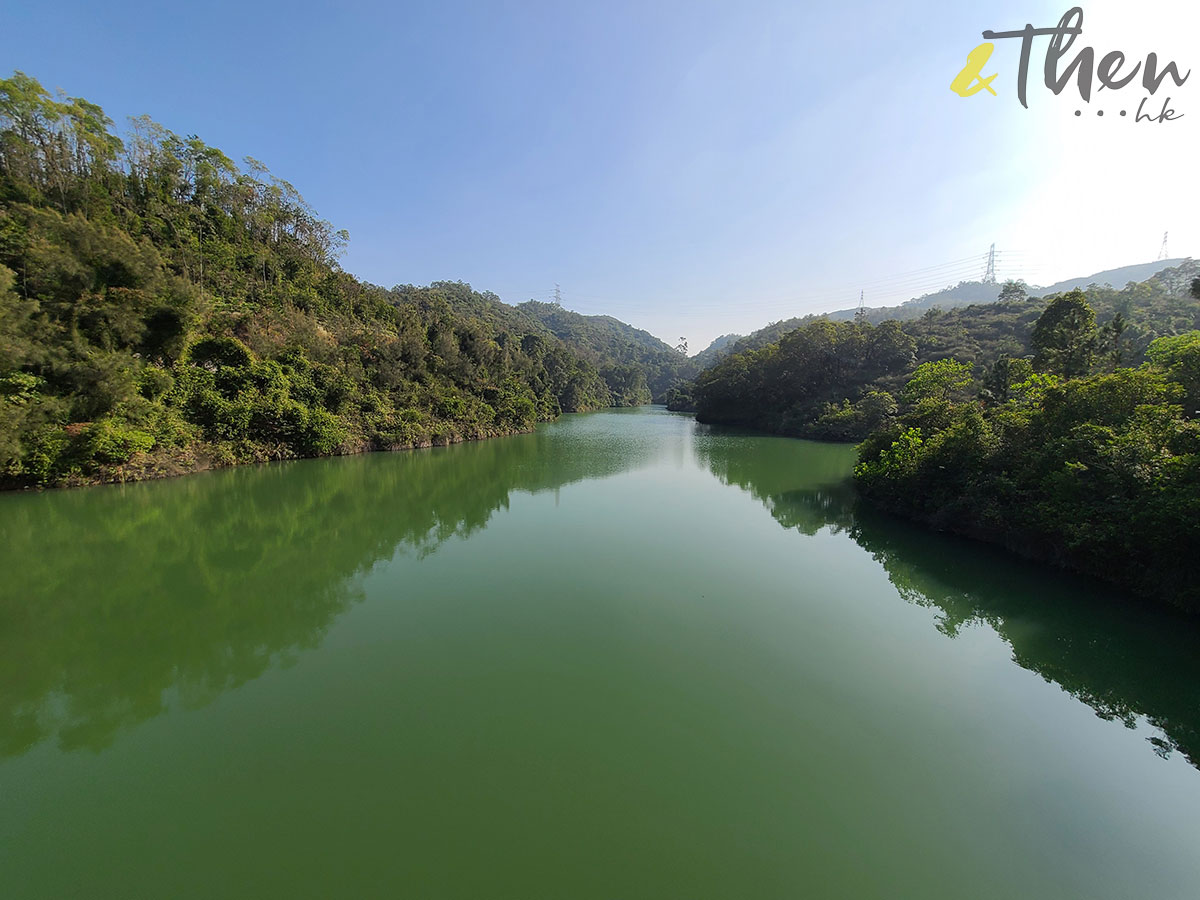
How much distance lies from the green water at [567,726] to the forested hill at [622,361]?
5712 centimetres

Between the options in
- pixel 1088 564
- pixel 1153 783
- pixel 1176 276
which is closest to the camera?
pixel 1153 783

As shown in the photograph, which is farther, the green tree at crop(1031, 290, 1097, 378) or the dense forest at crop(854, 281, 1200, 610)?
the green tree at crop(1031, 290, 1097, 378)

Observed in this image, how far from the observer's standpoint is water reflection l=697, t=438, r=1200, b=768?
4652mm

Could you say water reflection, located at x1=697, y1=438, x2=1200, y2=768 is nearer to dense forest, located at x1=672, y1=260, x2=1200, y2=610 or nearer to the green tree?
dense forest, located at x1=672, y1=260, x2=1200, y2=610

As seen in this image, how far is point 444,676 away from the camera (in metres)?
4.57

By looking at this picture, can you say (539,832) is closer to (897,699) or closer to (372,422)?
(897,699)

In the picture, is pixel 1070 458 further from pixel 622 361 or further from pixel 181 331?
pixel 622 361

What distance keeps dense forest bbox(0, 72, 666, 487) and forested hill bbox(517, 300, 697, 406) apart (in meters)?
37.6

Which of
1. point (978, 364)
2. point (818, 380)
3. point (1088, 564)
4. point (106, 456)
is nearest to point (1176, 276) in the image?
point (978, 364)

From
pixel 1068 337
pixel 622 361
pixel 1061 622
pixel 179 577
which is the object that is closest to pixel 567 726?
pixel 179 577

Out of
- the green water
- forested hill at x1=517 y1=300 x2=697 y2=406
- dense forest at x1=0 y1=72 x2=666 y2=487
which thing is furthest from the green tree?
forested hill at x1=517 y1=300 x2=697 y2=406

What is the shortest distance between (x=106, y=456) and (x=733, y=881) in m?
15.8

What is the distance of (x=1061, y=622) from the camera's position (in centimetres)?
623

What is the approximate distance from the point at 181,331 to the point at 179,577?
10747mm
